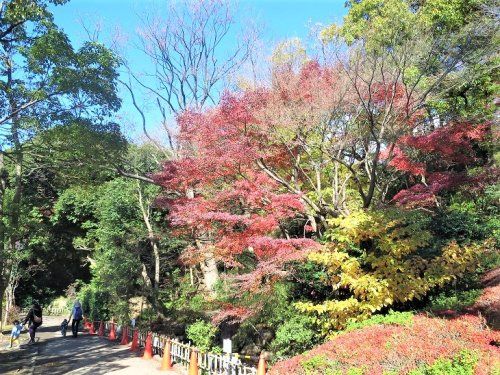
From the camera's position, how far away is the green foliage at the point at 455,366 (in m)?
4.55

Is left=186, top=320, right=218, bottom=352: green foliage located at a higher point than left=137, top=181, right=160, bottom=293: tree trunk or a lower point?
lower

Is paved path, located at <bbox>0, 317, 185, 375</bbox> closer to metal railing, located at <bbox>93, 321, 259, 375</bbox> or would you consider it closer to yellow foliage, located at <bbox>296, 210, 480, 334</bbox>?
metal railing, located at <bbox>93, 321, 259, 375</bbox>

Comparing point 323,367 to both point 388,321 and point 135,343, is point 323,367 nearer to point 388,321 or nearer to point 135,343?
point 388,321

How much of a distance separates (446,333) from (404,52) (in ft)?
18.9

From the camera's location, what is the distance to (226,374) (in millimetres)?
8164

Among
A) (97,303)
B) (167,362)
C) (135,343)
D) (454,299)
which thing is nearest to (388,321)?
(454,299)

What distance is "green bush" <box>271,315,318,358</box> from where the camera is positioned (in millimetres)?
8523

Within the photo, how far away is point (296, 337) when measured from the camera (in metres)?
8.51

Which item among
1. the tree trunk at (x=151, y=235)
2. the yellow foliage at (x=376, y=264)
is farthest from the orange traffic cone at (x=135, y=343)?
the yellow foliage at (x=376, y=264)

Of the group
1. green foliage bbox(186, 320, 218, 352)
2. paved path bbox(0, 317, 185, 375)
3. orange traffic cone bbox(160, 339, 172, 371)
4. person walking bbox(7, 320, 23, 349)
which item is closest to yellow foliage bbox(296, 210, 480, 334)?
orange traffic cone bbox(160, 339, 172, 371)

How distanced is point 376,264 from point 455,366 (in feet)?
12.2

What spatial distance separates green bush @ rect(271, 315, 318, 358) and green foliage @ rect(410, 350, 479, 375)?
404 cm

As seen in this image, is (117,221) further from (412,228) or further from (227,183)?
(412,228)

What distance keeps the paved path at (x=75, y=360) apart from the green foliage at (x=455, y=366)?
247 inches
